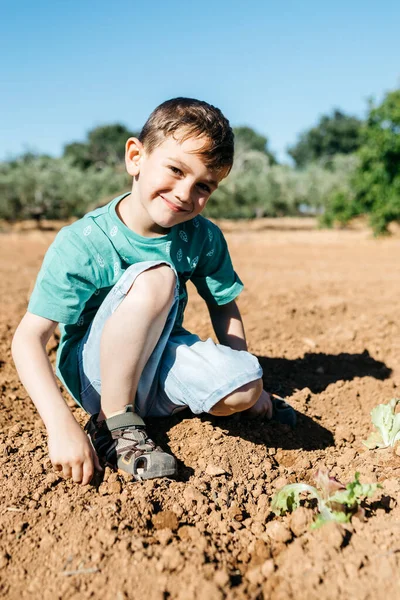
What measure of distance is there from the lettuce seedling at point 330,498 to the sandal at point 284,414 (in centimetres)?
64

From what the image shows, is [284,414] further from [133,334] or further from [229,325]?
[133,334]

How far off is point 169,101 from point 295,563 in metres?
1.61

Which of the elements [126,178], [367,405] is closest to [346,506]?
[367,405]

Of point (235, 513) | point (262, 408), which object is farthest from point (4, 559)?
point (262, 408)

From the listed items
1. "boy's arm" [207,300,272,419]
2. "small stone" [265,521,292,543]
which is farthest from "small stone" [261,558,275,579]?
"boy's arm" [207,300,272,419]

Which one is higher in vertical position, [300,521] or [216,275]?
[216,275]

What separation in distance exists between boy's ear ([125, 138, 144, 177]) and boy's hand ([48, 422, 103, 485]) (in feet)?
3.17

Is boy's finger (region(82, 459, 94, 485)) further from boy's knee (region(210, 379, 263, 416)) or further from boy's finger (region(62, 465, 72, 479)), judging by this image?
boy's knee (region(210, 379, 263, 416))

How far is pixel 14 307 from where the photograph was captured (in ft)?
13.1

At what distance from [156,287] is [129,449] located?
52cm

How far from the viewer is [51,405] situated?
5.46ft

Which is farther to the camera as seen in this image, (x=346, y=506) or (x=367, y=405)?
(x=367, y=405)

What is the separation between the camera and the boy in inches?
67.3

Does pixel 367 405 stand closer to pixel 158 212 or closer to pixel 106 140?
pixel 158 212
